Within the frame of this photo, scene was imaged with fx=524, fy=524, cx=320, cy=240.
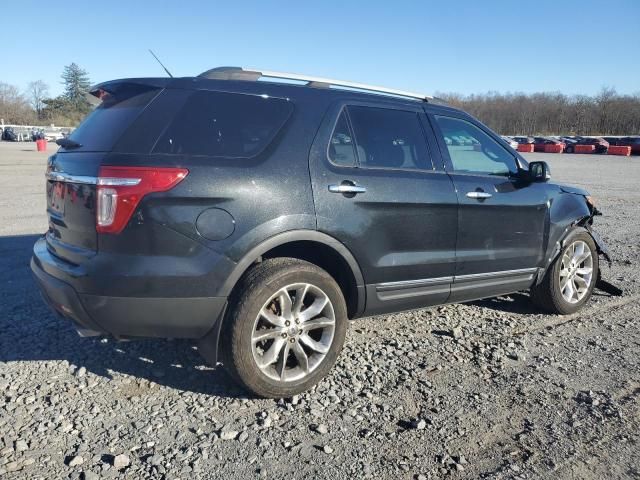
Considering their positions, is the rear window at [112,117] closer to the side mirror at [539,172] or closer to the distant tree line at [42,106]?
the side mirror at [539,172]

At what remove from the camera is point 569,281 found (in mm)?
4914

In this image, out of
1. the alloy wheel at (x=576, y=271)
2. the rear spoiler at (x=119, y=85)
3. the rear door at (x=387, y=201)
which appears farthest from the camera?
the alloy wheel at (x=576, y=271)

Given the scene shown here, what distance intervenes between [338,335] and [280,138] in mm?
1294

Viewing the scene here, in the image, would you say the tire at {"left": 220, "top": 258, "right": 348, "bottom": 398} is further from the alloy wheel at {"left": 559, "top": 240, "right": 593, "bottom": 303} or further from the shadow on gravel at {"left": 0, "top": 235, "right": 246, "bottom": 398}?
the alloy wheel at {"left": 559, "top": 240, "right": 593, "bottom": 303}

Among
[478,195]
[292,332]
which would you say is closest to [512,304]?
[478,195]

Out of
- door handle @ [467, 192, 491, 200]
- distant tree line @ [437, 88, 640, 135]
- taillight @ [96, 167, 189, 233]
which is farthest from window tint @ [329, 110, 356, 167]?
distant tree line @ [437, 88, 640, 135]

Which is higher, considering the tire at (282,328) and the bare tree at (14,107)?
the bare tree at (14,107)

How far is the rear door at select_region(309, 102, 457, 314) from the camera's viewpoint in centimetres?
332

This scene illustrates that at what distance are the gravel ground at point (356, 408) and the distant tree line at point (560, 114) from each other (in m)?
92.8

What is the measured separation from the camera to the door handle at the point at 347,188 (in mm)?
3285

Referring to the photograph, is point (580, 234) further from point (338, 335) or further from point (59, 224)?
point (59, 224)

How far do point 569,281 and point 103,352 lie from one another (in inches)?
161

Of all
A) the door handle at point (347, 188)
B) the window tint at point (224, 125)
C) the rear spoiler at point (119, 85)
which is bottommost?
the door handle at point (347, 188)

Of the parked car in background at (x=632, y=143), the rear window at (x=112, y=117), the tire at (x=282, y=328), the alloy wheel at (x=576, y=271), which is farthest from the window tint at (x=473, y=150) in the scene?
the parked car in background at (x=632, y=143)
